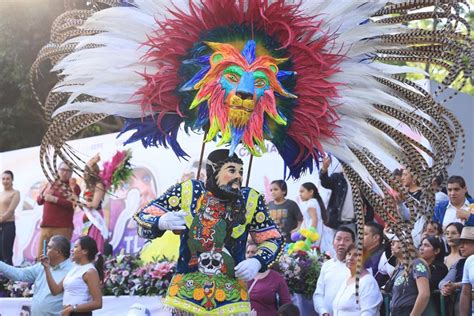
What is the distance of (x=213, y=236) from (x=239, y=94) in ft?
2.86

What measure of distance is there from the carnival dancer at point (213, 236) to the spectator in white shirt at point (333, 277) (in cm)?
246

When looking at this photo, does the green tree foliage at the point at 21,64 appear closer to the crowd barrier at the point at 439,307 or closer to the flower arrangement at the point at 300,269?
the flower arrangement at the point at 300,269

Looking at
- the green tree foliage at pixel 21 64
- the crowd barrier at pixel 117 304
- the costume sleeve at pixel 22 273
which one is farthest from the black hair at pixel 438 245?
the green tree foliage at pixel 21 64

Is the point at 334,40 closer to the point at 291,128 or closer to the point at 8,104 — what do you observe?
the point at 291,128

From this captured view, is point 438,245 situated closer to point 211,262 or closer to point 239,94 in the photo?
point 211,262

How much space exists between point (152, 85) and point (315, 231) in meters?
4.40

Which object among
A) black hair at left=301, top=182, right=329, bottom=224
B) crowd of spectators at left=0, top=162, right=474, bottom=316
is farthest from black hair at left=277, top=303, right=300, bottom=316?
black hair at left=301, top=182, right=329, bottom=224

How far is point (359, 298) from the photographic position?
24.9 feet

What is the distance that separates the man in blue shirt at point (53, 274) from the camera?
8867 millimetres

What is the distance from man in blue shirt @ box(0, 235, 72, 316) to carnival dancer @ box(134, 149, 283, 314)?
3415 millimetres

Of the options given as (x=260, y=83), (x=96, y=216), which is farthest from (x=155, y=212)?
(x=96, y=216)

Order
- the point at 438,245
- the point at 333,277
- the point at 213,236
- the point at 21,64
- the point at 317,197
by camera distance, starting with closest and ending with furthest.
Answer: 1. the point at 213,236
2. the point at 438,245
3. the point at 333,277
4. the point at 317,197
5. the point at 21,64

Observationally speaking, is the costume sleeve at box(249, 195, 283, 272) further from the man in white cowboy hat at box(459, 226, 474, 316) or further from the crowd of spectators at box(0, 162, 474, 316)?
the man in white cowboy hat at box(459, 226, 474, 316)

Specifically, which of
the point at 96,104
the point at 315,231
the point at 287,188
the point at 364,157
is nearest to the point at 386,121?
the point at 364,157
